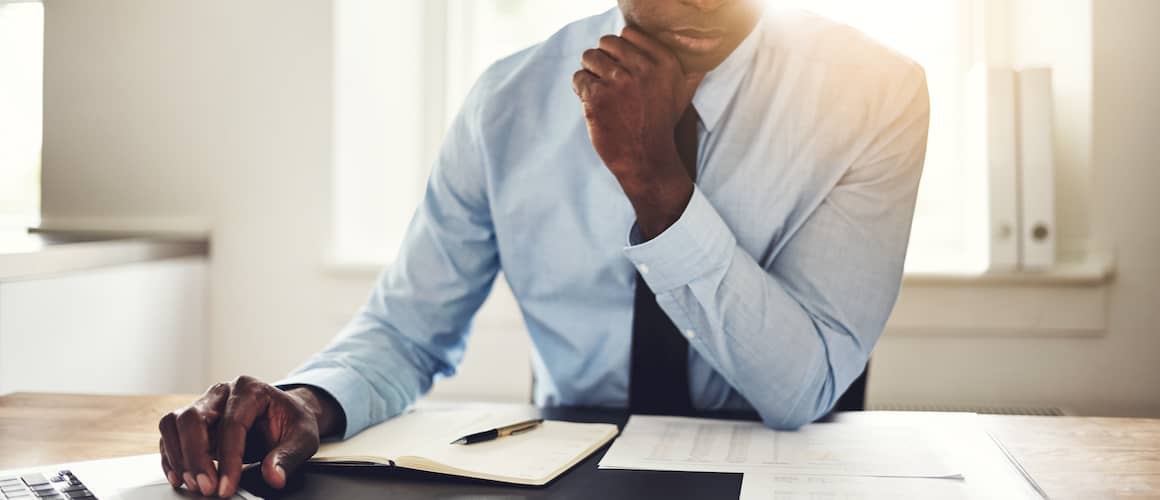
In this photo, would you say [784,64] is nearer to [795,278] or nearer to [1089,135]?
[795,278]

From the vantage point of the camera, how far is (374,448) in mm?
873

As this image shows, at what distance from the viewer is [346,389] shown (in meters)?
0.96

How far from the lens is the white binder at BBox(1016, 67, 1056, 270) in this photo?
1944 millimetres

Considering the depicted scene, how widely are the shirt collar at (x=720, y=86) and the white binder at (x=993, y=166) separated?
1.01m

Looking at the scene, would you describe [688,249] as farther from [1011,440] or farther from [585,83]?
[1011,440]

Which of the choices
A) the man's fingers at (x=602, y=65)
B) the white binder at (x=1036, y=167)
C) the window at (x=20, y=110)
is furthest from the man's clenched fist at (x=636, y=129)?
the window at (x=20, y=110)

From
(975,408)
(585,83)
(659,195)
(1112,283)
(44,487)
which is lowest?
(975,408)

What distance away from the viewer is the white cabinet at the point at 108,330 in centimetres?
162

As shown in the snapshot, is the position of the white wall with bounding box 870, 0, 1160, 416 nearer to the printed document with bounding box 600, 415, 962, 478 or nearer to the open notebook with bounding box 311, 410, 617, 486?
the printed document with bounding box 600, 415, 962, 478

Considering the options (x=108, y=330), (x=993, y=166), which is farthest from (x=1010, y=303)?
(x=108, y=330)

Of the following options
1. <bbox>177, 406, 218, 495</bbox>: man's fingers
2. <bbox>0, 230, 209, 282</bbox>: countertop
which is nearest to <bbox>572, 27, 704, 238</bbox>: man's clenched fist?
<bbox>177, 406, 218, 495</bbox>: man's fingers

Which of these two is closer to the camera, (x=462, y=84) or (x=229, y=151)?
(x=229, y=151)

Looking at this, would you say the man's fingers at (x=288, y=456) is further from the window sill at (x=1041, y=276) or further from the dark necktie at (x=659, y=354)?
the window sill at (x=1041, y=276)

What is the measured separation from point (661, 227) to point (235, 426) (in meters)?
0.44
